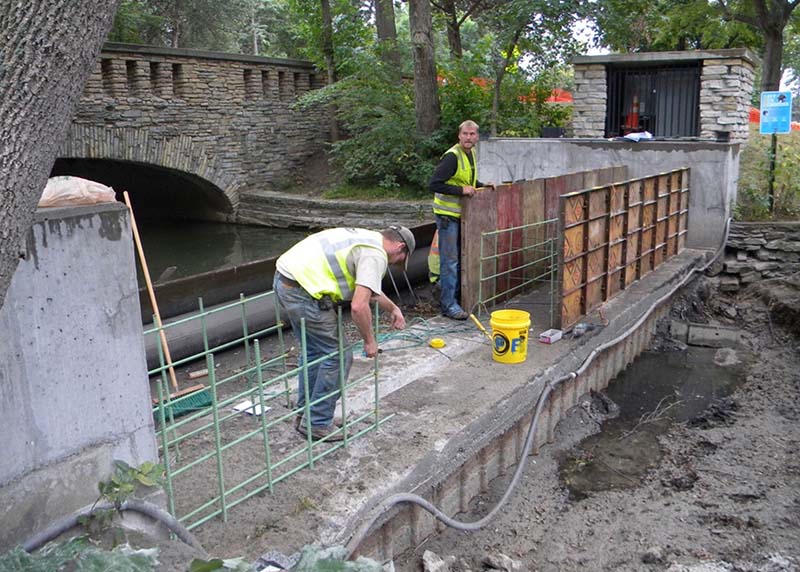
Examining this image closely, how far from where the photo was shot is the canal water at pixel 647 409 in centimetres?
618

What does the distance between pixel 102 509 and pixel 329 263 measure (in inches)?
80.2

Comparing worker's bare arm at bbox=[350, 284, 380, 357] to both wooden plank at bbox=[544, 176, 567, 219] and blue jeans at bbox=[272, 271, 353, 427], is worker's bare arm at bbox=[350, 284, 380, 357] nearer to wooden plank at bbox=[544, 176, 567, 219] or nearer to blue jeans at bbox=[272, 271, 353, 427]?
blue jeans at bbox=[272, 271, 353, 427]

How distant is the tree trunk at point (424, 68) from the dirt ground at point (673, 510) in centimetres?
1170

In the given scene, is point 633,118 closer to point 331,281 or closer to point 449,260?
point 449,260

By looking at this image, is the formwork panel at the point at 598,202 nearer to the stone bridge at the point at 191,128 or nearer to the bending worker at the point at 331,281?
the bending worker at the point at 331,281

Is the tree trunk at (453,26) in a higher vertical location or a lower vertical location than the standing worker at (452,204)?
higher

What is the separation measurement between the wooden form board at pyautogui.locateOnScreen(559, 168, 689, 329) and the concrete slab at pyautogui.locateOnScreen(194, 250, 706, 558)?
432 millimetres

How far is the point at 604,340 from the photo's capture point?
303 inches

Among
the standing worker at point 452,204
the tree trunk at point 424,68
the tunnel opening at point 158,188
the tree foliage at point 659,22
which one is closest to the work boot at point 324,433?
the standing worker at point 452,204

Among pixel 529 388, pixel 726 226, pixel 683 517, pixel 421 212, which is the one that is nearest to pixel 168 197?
pixel 421 212

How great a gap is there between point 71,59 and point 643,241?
829 cm

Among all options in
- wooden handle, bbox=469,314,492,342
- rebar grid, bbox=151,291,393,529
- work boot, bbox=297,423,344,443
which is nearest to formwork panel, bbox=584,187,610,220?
wooden handle, bbox=469,314,492,342

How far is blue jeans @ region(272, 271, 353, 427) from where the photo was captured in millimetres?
4828

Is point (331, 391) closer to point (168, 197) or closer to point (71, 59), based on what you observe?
point (71, 59)
